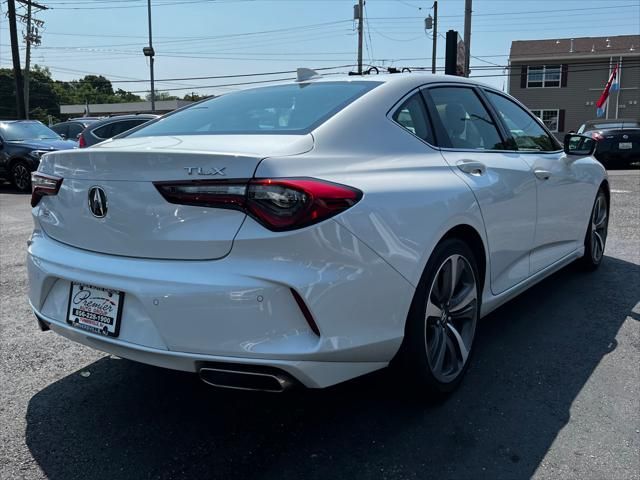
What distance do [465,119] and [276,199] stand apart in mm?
1720

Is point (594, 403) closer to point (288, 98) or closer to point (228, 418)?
point (228, 418)

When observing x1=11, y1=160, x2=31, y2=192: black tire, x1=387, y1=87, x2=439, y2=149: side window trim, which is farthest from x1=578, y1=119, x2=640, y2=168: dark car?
x1=387, y1=87, x2=439, y2=149: side window trim

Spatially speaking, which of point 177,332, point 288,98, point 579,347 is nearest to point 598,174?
point 579,347

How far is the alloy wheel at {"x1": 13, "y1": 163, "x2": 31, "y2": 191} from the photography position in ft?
39.9

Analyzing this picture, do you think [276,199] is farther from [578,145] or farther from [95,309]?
[578,145]

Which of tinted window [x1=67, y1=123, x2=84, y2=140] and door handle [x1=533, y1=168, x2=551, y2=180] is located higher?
tinted window [x1=67, y1=123, x2=84, y2=140]

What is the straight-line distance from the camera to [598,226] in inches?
205

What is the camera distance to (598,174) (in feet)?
16.4

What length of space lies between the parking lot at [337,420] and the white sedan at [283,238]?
284 mm

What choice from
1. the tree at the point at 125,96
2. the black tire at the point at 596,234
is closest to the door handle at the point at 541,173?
the black tire at the point at 596,234

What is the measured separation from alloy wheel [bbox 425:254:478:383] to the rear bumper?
1.72ft

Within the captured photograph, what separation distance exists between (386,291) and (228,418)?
1028mm

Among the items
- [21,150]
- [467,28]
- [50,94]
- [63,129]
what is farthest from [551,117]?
[50,94]

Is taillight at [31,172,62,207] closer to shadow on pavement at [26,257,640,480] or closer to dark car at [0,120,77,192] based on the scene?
shadow on pavement at [26,257,640,480]
